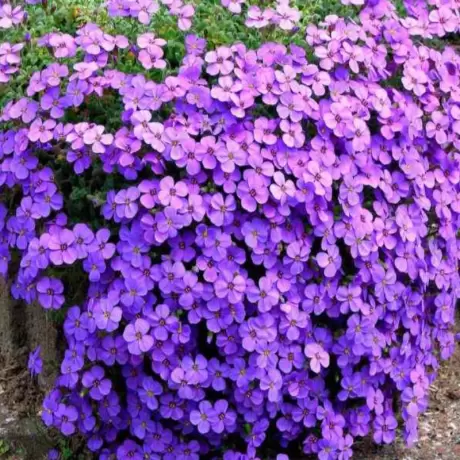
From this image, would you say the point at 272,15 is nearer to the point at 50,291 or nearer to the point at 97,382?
the point at 50,291

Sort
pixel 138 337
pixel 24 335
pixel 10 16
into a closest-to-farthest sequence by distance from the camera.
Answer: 1. pixel 138 337
2. pixel 10 16
3. pixel 24 335

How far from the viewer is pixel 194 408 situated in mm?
3188

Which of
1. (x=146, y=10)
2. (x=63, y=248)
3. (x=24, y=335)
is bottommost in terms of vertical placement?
(x=24, y=335)

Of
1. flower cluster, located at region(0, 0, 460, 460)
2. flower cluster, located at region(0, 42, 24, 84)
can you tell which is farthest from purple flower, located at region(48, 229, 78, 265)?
flower cluster, located at region(0, 42, 24, 84)

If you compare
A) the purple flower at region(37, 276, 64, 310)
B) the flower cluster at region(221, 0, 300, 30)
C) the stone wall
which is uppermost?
the flower cluster at region(221, 0, 300, 30)

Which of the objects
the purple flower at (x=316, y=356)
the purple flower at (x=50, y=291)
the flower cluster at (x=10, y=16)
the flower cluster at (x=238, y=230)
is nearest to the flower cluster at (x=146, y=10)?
the flower cluster at (x=238, y=230)

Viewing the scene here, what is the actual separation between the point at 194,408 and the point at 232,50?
108 centimetres

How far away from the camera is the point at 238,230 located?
3.05 m

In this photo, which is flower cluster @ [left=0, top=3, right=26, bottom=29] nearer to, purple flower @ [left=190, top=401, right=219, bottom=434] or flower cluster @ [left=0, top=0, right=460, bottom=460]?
flower cluster @ [left=0, top=0, right=460, bottom=460]

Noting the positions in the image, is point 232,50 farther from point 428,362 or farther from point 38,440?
point 38,440

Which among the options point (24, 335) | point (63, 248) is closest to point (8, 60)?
point (63, 248)

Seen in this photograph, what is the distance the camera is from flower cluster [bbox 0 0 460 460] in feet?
9.91

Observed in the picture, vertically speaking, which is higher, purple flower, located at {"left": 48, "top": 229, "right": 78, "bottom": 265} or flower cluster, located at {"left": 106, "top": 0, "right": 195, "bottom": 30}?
flower cluster, located at {"left": 106, "top": 0, "right": 195, "bottom": 30}

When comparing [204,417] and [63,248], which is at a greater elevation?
[63,248]
